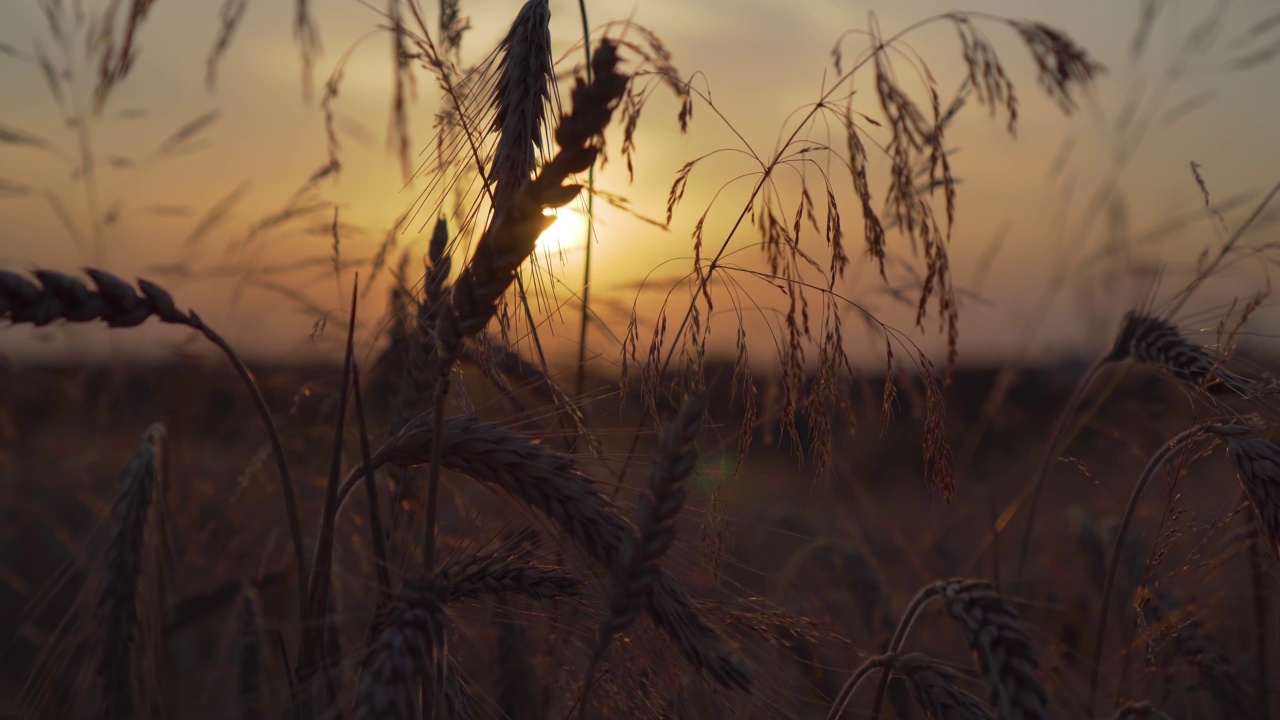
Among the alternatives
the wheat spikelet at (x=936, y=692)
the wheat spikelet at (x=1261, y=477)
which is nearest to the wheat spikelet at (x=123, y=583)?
the wheat spikelet at (x=936, y=692)

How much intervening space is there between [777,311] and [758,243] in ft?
0.64

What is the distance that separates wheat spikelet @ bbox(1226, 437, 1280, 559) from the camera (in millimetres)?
1250

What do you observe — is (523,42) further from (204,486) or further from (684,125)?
(204,486)

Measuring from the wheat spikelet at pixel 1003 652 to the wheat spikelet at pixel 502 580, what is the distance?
22.9 inches

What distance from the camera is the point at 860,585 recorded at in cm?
242

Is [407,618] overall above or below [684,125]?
below

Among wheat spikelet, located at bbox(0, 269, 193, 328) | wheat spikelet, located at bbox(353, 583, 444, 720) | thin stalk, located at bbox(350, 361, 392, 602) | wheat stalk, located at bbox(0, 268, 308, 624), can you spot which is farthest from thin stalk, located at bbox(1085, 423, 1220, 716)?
wheat spikelet, located at bbox(0, 269, 193, 328)

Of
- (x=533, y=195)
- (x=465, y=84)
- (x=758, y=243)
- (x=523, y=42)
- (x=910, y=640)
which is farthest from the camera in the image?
(x=910, y=640)

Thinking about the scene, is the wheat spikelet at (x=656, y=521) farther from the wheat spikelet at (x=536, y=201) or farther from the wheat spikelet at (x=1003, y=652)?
the wheat spikelet at (x=1003, y=652)

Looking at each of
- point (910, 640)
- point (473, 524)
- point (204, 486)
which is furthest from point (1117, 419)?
point (204, 486)

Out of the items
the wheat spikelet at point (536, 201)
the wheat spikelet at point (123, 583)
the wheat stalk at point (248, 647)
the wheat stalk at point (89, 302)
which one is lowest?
the wheat stalk at point (248, 647)

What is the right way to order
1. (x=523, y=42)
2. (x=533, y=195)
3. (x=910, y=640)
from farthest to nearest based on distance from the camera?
1. (x=910, y=640)
2. (x=523, y=42)
3. (x=533, y=195)

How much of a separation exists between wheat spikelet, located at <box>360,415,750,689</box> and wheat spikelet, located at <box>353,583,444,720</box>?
21 centimetres

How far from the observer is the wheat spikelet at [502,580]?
124 cm
